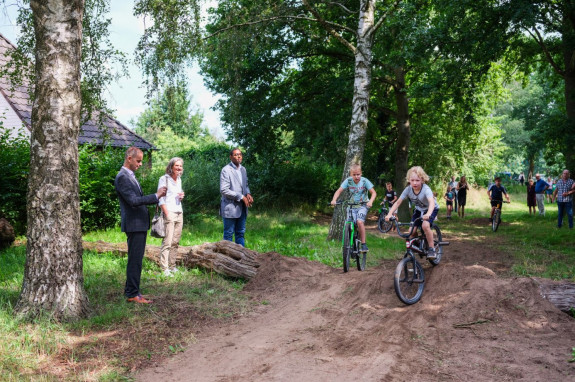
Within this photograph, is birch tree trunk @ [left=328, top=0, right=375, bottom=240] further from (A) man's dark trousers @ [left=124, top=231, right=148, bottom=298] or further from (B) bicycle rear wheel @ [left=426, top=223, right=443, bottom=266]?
(A) man's dark trousers @ [left=124, top=231, right=148, bottom=298]

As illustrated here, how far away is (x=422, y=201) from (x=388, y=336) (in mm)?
2755

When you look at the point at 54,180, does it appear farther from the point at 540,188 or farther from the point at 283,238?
the point at 540,188

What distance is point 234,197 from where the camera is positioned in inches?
366

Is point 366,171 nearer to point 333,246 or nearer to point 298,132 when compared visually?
point 298,132

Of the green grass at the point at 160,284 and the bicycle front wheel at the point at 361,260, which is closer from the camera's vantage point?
the green grass at the point at 160,284

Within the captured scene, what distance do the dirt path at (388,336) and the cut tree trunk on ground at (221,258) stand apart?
2.69 ft

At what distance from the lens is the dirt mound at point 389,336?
15.4 ft

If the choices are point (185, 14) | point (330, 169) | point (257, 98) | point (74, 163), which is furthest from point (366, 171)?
point (74, 163)

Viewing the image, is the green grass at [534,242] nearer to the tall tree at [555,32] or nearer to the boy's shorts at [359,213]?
the tall tree at [555,32]

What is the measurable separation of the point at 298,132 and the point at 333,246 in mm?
9783

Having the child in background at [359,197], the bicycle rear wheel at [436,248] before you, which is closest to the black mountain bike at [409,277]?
the bicycle rear wheel at [436,248]

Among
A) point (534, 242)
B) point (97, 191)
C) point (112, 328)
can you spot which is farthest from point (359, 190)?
point (97, 191)

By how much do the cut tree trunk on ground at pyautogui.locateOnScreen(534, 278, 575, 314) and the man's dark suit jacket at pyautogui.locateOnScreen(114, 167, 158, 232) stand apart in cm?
551

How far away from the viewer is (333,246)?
12.3 metres
